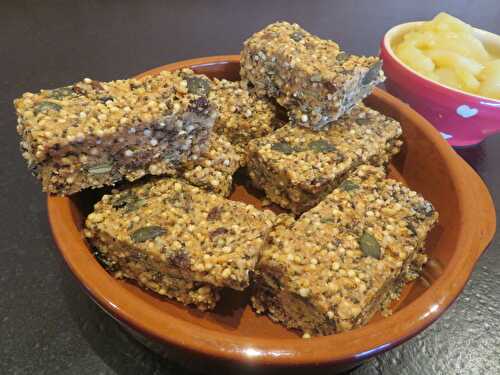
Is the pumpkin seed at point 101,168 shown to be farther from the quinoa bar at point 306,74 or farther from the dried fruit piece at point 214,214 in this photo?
the quinoa bar at point 306,74

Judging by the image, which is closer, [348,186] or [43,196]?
[348,186]

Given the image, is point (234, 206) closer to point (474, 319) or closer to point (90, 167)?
point (90, 167)

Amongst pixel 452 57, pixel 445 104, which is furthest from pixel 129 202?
pixel 452 57

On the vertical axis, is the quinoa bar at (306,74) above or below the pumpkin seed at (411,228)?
above

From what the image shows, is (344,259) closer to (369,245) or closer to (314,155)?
(369,245)

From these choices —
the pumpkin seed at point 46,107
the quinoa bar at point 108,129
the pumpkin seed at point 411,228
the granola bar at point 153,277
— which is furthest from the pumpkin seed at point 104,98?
the pumpkin seed at point 411,228

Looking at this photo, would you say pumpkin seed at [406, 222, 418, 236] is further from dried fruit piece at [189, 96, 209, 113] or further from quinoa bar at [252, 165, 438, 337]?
dried fruit piece at [189, 96, 209, 113]
